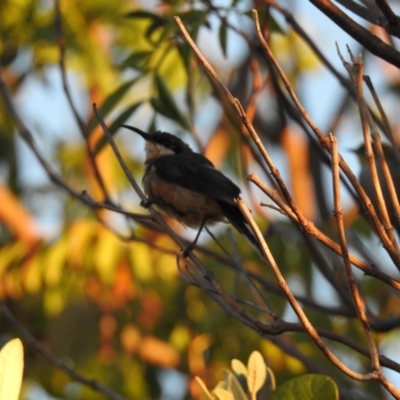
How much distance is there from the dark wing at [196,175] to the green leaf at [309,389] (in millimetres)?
2383

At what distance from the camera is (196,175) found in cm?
545

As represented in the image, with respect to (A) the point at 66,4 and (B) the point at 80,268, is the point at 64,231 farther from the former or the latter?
(A) the point at 66,4

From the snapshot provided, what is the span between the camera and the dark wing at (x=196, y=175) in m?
5.13

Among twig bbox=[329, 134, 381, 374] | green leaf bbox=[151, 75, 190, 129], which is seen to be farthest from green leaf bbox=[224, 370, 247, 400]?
green leaf bbox=[151, 75, 190, 129]

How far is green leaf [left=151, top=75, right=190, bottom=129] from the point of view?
14.9 ft

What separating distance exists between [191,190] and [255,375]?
8.80 ft

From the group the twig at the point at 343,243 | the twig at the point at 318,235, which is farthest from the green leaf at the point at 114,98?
the twig at the point at 343,243

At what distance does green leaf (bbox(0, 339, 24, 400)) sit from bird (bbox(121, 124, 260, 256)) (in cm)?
258

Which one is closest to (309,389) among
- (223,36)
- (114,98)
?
(114,98)

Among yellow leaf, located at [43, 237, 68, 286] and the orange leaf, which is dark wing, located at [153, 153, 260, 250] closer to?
yellow leaf, located at [43, 237, 68, 286]

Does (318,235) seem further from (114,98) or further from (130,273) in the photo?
(130,273)

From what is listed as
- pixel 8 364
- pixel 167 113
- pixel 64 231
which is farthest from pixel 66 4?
pixel 8 364

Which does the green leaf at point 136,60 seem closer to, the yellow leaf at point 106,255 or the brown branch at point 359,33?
the brown branch at point 359,33

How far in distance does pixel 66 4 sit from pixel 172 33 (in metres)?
2.79
